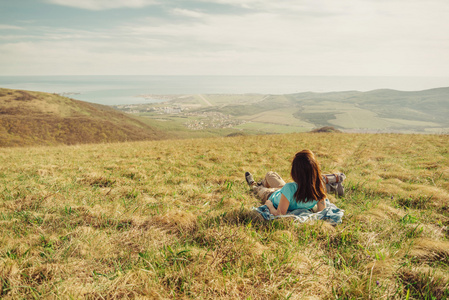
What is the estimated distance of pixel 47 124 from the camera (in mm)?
78562

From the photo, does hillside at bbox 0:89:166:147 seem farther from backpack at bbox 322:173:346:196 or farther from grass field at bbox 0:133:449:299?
backpack at bbox 322:173:346:196

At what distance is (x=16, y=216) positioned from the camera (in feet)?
14.8

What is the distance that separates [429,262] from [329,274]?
155 cm

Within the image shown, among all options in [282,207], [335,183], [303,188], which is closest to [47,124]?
[282,207]

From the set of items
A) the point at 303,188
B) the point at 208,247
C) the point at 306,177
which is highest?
the point at 306,177

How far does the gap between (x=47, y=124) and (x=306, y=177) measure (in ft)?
333

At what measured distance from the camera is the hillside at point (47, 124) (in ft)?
216

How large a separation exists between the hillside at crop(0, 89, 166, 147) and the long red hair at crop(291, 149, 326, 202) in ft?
221

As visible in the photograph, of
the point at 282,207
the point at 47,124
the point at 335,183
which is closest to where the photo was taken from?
the point at 282,207

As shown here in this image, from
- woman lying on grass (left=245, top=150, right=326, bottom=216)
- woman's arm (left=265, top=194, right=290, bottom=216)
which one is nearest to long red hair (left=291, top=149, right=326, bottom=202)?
woman lying on grass (left=245, top=150, right=326, bottom=216)

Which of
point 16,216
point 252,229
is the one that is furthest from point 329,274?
point 16,216

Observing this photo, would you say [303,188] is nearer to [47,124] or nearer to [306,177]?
[306,177]

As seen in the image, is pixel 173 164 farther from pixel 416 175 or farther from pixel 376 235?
pixel 416 175

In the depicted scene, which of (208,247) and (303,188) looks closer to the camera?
(208,247)
